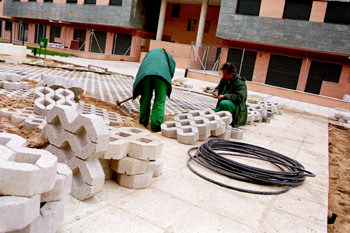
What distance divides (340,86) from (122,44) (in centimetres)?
1918

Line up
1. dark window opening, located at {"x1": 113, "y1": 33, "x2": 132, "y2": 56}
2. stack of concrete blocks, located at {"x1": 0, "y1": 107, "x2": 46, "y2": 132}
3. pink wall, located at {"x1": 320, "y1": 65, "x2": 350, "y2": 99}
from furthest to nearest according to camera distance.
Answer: dark window opening, located at {"x1": 113, "y1": 33, "x2": 132, "y2": 56} → pink wall, located at {"x1": 320, "y1": 65, "x2": 350, "y2": 99} → stack of concrete blocks, located at {"x1": 0, "y1": 107, "x2": 46, "y2": 132}

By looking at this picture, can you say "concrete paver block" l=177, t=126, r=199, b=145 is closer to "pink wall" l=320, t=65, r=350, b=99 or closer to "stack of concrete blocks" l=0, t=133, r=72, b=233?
"stack of concrete blocks" l=0, t=133, r=72, b=233

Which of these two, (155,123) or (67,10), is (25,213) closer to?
(155,123)

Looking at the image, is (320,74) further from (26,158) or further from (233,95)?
(26,158)

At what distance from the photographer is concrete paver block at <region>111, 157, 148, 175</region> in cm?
296

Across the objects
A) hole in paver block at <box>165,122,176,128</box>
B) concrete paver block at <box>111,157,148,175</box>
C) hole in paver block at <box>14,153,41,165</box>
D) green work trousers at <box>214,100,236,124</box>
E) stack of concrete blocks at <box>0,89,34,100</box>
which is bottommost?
stack of concrete blocks at <box>0,89,34,100</box>

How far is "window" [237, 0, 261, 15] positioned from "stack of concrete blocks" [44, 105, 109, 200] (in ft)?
71.5

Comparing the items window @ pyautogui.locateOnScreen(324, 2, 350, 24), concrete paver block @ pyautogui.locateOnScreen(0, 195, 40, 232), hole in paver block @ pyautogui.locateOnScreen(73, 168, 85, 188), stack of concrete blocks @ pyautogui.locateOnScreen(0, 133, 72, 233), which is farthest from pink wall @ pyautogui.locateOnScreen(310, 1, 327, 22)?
concrete paver block @ pyautogui.locateOnScreen(0, 195, 40, 232)

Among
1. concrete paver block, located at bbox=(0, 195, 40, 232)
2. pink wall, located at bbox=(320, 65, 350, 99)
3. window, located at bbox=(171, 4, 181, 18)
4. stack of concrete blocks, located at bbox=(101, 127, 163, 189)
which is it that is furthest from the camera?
window, located at bbox=(171, 4, 181, 18)

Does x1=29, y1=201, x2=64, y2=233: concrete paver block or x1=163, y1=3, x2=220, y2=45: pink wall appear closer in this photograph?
x1=29, y1=201, x2=64, y2=233: concrete paver block

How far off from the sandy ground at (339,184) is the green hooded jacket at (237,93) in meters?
1.97

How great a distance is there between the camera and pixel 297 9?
2098 centimetres

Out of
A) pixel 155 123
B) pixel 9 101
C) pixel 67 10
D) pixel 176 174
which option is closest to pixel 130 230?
pixel 176 174

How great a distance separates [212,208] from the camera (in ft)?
9.44
